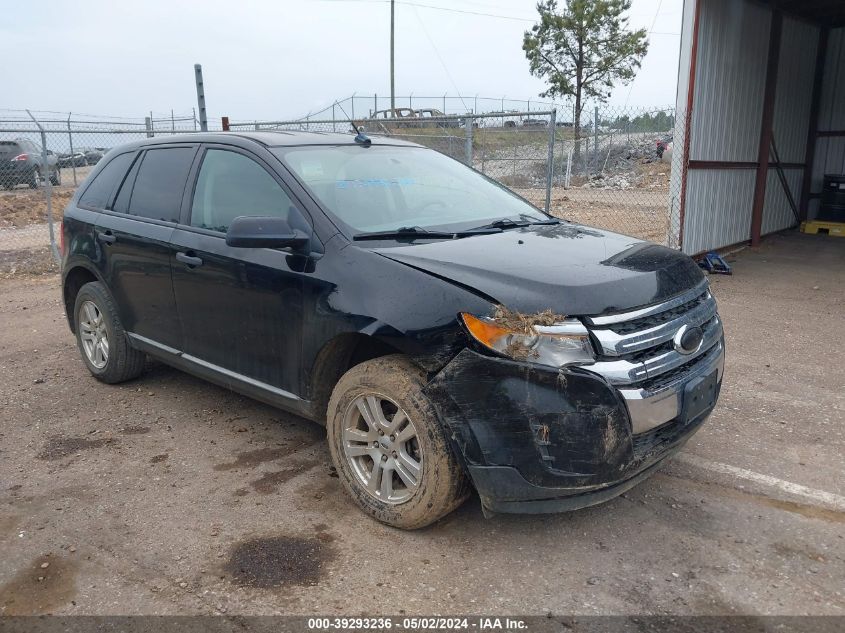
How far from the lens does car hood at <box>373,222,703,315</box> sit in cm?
281

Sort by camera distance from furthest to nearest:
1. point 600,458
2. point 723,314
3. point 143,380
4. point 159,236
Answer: point 723,314
point 143,380
point 159,236
point 600,458

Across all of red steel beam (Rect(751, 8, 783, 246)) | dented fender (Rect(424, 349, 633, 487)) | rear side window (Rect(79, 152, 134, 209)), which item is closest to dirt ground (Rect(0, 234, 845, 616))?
dented fender (Rect(424, 349, 633, 487))

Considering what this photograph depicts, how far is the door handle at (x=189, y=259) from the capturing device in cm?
398

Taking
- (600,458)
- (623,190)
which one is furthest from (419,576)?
(623,190)

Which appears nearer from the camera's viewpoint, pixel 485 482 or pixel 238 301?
pixel 485 482

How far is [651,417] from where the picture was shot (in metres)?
2.83

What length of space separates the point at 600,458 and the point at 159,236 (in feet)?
9.73

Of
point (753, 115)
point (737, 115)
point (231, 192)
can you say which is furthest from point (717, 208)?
point (231, 192)

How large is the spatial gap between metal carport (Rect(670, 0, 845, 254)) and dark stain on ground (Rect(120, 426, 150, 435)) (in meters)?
7.35

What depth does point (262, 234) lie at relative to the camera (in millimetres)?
3303

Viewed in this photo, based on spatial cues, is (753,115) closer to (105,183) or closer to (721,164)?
(721,164)

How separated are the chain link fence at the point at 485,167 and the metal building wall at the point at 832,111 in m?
3.00

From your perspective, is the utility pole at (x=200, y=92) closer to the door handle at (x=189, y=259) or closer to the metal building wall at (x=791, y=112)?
the door handle at (x=189, y=259)

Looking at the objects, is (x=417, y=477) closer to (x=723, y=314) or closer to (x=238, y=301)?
(x=238, y=301)
